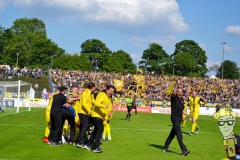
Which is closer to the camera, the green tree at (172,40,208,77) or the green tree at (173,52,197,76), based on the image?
the green tree at (173,52,197,76)

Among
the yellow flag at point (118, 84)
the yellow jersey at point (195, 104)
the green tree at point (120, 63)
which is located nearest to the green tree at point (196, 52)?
the green tree at point (120, 63)

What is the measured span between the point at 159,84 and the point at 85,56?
55.2 metres

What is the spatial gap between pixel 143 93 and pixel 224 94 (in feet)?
42.4

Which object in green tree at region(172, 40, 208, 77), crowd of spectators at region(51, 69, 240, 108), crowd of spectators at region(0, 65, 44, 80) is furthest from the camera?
green tree at region(172, 40, 208, 77)

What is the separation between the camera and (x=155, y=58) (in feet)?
Result: 381

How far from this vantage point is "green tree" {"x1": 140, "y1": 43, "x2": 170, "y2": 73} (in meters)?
113

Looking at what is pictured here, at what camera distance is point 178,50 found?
11681cm

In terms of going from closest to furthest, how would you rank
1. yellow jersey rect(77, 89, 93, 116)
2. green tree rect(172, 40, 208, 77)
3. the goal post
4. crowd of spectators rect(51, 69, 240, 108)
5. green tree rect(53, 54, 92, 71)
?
yellow jersey rect(77, 89, 93, 116)
the goal post
crowd of spectators rect(51, 69, 240, 108)
green tree rect(53, 54, 92, 71)
green tree rect(172, 40, 208, 77)

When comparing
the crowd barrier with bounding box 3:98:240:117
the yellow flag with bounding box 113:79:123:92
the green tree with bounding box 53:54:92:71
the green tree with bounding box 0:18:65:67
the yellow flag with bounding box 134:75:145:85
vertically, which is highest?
the green tree with bounding box 0:18:65:67

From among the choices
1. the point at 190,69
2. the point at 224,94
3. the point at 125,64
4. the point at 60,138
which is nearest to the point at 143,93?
the point at 224,94

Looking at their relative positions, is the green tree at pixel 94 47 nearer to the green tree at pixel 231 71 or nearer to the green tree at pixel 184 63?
the green tree at pixel 184 63

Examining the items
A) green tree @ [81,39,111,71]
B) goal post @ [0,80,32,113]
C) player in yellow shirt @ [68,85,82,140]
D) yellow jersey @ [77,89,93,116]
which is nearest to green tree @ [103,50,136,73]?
green tree @ [81,39,111,71]

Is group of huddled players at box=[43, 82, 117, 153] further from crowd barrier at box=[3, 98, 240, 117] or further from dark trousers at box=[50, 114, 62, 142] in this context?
crowd barrier at box=[3, 98, 240, 117]

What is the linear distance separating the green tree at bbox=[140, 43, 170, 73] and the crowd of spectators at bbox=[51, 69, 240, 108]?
48.1 metres
